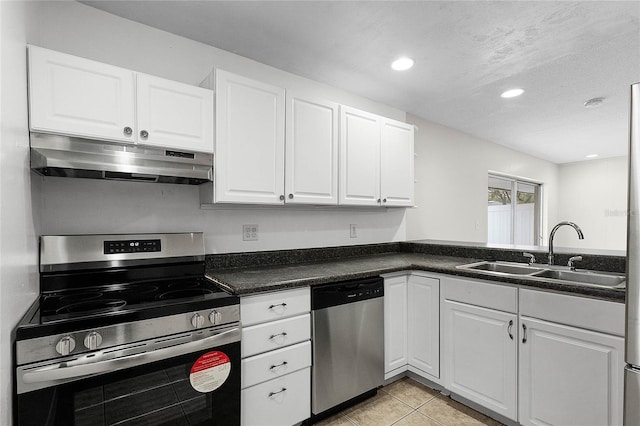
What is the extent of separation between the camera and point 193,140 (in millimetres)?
1735

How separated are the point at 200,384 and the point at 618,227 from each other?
736cm

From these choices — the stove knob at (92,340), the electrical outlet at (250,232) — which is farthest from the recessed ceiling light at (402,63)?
the stove knob at (92,340)

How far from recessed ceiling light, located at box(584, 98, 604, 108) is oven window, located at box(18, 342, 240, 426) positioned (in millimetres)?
3875

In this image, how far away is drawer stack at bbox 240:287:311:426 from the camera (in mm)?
1592

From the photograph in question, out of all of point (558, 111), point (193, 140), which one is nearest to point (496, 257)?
point (558, 111)

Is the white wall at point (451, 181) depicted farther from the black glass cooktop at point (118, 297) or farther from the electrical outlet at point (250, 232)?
the black glass cooktop at point (118, 297)

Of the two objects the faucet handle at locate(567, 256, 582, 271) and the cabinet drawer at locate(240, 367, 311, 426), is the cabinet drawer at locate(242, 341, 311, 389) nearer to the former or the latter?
the cabinet drawer at locate(240, 367, 311, 426)

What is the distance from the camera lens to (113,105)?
1.52 m

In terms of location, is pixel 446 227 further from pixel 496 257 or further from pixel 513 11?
pixel 513 11

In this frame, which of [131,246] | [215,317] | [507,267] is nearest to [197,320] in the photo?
[215,317]

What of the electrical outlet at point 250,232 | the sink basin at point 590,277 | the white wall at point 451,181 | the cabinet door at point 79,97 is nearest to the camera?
the cabinet door at point 79,97

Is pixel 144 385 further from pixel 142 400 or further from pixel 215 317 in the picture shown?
pixel 215 317

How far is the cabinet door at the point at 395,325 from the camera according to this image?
7.20ft

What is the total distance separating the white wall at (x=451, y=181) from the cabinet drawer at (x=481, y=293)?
140 cm
